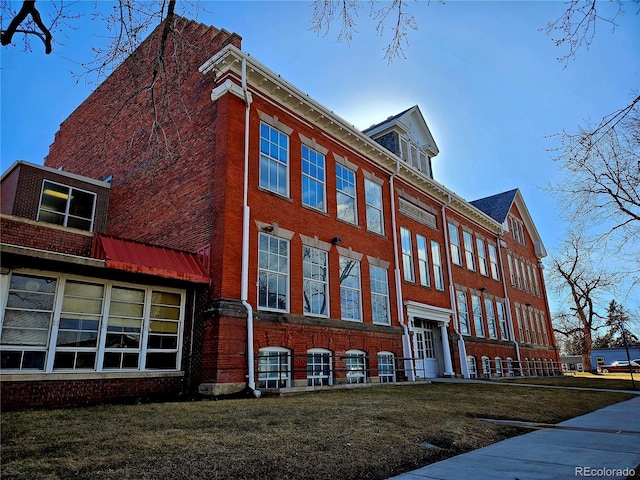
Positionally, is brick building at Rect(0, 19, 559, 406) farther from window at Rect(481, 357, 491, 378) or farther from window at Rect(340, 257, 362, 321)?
window at Rect(481, 357, 491, 378)

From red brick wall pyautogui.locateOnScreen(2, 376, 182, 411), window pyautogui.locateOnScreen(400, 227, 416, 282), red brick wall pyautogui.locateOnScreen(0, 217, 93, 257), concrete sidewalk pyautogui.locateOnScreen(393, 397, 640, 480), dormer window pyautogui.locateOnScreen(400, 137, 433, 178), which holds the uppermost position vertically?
dormer window pyautogui.locateOnScreen(400, 137, 433, 178)

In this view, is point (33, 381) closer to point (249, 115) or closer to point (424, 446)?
point (424, 446)

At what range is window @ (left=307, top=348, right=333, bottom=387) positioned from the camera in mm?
13742

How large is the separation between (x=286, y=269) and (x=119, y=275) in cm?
501

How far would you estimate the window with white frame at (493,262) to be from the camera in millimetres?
29331

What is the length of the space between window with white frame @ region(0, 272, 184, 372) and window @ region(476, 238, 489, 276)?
20.8 meters

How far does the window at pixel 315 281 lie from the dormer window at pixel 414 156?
9.41m

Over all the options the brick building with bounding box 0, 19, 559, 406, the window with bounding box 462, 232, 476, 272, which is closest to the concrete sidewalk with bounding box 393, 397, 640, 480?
the brick building with bounding box 0, 19, 559, 406

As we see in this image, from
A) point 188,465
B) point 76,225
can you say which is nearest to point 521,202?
point 76,225

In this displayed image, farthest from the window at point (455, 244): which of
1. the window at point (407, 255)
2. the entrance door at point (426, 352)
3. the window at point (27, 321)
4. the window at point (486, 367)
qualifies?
the window at point (27, 321)

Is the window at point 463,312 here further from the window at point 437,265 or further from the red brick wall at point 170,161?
the red brick wall at point 170,161

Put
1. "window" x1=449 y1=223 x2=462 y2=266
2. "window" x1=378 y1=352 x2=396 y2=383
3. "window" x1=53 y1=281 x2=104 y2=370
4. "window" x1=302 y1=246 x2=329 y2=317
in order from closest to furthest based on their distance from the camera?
"window" x1=53 y1=281 x2=104 y2=370 < "window" x1=302 y1=246 x2=329 y2=317 < "window" x1=378 y1=352 x2=396 y2=383 < "window" x1=449 y1=223 x2=462 y2=266

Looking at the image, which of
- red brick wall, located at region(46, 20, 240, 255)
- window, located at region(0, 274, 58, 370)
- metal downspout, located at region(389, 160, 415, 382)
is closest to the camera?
window, located at region(0, 274, 58, 370)

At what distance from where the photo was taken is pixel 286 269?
46.2ft
